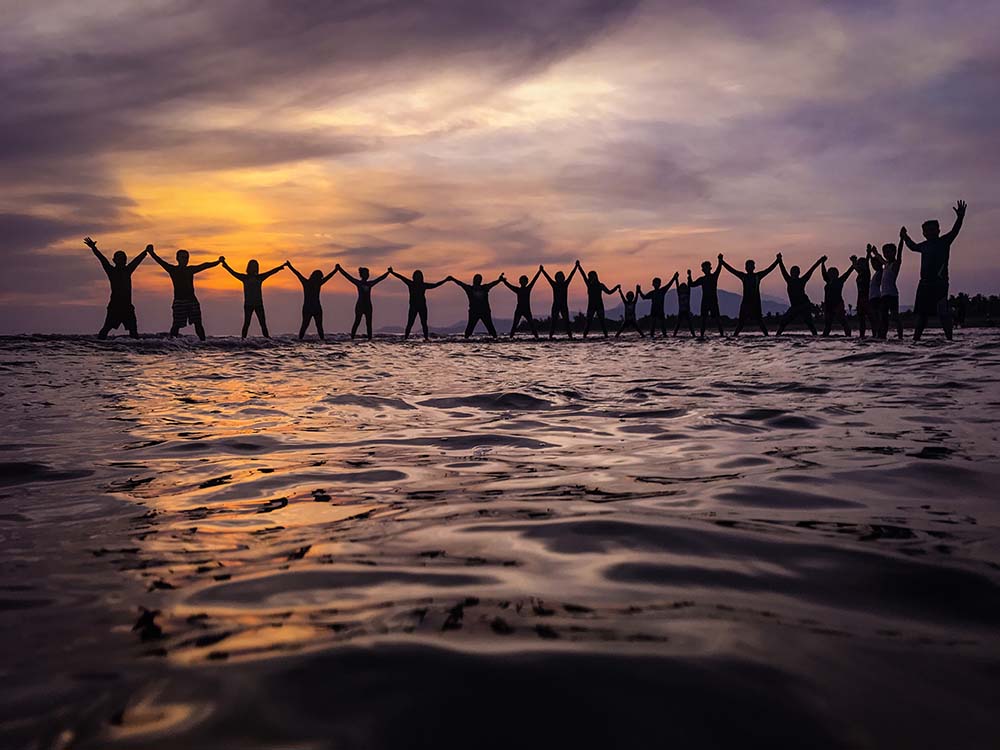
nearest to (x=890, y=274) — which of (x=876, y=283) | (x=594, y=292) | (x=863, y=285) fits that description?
(x=876, y=283)

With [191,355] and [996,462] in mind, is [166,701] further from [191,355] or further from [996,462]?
[191,355]

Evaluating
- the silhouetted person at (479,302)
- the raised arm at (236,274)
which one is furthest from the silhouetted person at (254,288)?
the silhouetted person at (479,302)

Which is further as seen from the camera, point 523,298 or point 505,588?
point 523,298

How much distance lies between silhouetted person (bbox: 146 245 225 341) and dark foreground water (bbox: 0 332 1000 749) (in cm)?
1320

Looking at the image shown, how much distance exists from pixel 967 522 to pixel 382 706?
202cm

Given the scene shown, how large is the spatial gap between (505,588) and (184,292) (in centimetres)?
1701

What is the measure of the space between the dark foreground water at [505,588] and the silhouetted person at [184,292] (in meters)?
13.2

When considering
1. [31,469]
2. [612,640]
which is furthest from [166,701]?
[31,469]

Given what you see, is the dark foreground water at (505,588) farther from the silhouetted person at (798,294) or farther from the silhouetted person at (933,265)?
the silhouetted person at (798,294)

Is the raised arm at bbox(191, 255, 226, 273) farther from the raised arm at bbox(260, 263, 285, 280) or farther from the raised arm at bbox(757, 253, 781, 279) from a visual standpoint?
the raised arm at bbox(757, 253, 781, 279)

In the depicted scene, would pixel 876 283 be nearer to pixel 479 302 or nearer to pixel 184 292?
pixel 479 302

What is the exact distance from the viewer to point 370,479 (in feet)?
10.1

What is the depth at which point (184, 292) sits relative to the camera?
1666 centimetres

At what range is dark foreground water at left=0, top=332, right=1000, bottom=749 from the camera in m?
1.09
